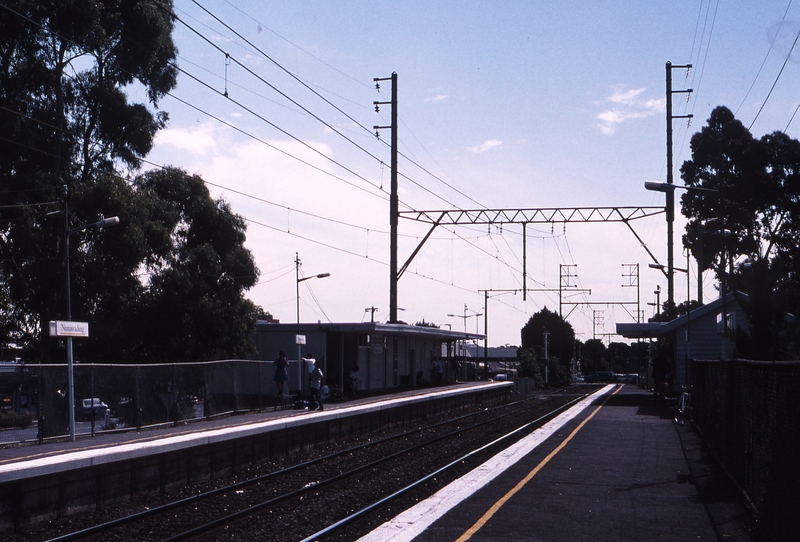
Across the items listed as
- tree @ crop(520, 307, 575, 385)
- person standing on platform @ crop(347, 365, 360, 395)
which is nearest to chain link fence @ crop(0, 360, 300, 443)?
person standing on platform @ crop(347, 365, 360, 395)

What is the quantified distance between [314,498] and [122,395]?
348 inches

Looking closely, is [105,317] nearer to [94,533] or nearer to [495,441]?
[495,441]

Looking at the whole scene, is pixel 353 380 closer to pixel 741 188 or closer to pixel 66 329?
pixel 66 329

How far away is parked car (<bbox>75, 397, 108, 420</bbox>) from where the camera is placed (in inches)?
754

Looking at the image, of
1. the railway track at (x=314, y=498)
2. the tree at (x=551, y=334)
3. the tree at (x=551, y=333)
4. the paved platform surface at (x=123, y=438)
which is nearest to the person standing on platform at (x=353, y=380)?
the paved platform surface at (x=123, y=438)

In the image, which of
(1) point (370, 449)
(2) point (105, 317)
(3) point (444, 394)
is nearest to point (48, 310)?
(2) point (105, 317)

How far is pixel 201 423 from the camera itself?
22.3m

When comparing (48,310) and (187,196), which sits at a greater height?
(187,196)

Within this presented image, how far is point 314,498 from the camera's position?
12680 mm

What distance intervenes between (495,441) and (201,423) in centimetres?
773

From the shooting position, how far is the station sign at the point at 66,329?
17125 millimetres

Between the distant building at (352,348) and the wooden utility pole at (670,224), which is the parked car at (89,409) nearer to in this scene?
the distant building at (352,348)

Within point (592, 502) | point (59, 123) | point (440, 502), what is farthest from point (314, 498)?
point (59, 123)

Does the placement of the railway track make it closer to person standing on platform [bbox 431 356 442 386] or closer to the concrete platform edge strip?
the concrete platform edge strip
